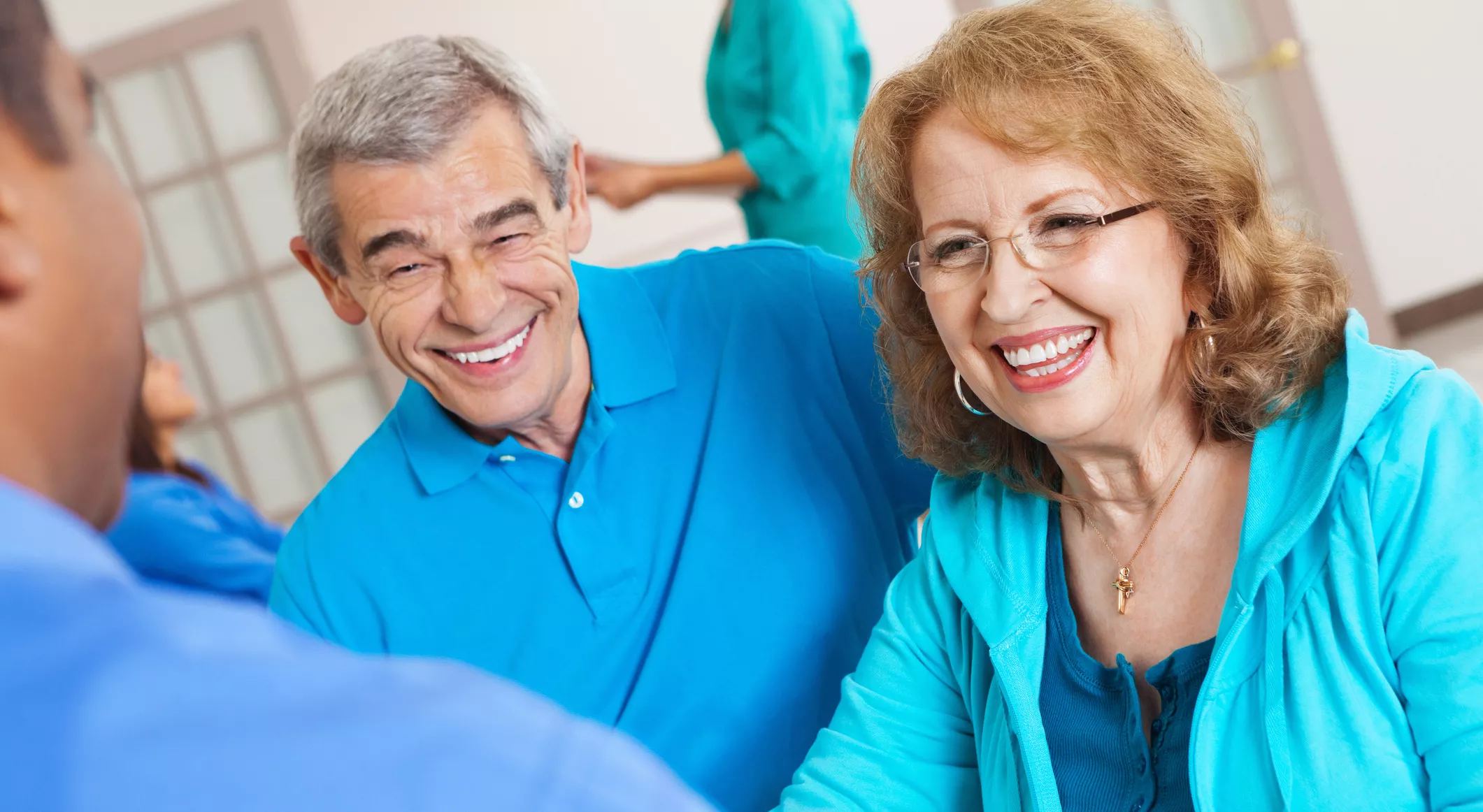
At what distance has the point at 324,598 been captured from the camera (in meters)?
1.61

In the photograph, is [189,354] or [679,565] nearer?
[679,565]

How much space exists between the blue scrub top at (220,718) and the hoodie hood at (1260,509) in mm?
885

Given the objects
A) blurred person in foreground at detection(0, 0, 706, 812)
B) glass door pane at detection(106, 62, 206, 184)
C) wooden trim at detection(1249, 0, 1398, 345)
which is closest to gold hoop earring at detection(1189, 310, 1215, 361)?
blurred person in foreground at detection(0, 0, 706, 812)

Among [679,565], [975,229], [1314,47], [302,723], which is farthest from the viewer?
[1314,47]

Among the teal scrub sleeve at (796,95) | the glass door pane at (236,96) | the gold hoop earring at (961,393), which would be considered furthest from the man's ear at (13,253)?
the glass door pane at (236,96)

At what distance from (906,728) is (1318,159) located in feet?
11.9

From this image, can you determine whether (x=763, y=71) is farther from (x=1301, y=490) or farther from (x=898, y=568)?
(x=1301, y=490)

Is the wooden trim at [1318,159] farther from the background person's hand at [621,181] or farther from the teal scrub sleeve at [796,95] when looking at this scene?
the background person's hand at [621,181]

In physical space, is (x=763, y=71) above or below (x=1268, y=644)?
above

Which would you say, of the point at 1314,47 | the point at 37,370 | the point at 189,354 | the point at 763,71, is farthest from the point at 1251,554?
the point at 189,354

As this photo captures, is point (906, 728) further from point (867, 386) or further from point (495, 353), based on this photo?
point (495, 353)

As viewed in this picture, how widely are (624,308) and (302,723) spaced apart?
138 cm

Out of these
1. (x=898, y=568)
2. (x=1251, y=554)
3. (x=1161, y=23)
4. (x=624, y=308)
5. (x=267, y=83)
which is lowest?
(x=898, y=568)

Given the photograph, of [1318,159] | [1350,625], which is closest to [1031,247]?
[1350,625]
